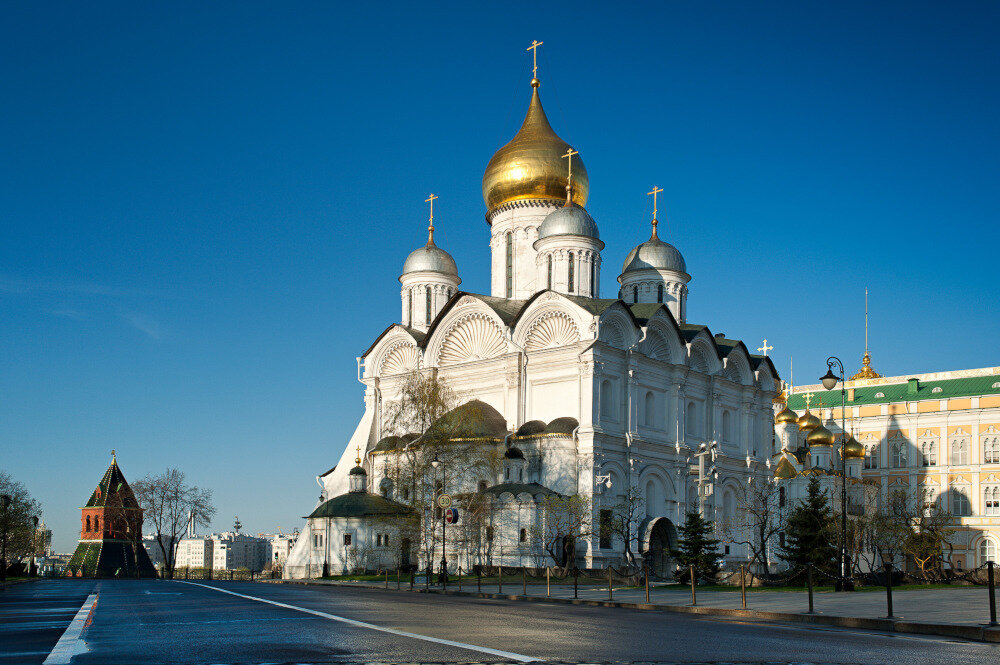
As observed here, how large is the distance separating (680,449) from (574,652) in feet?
134

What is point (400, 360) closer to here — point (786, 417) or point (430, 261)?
point (430, 261)

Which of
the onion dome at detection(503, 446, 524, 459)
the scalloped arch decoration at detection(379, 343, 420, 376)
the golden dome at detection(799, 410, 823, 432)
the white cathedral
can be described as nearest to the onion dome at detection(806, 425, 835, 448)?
the golden dome at detection(799, 410, 823, 432)

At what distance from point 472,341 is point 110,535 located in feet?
161

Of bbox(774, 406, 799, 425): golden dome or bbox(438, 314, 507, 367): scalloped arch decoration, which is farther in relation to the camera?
bbox(774, 406, 799, 425): golden dome

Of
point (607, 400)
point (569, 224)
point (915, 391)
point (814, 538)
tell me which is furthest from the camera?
point (915, 391)

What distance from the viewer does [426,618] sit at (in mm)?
15484

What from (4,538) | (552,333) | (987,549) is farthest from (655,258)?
(4,538)

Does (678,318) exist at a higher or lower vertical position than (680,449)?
higher

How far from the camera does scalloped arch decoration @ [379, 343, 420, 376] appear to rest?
55.7 meters

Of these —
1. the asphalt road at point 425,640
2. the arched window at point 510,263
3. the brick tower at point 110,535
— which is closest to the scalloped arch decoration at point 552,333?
the arched window at point 510,263

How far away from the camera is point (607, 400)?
47.4 meters

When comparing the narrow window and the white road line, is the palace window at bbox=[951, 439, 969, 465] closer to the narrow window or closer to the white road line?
the narrow window

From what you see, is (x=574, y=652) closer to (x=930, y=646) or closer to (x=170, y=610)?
(x=930, y=646)

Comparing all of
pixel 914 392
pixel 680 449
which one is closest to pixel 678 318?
pixel 680 449
